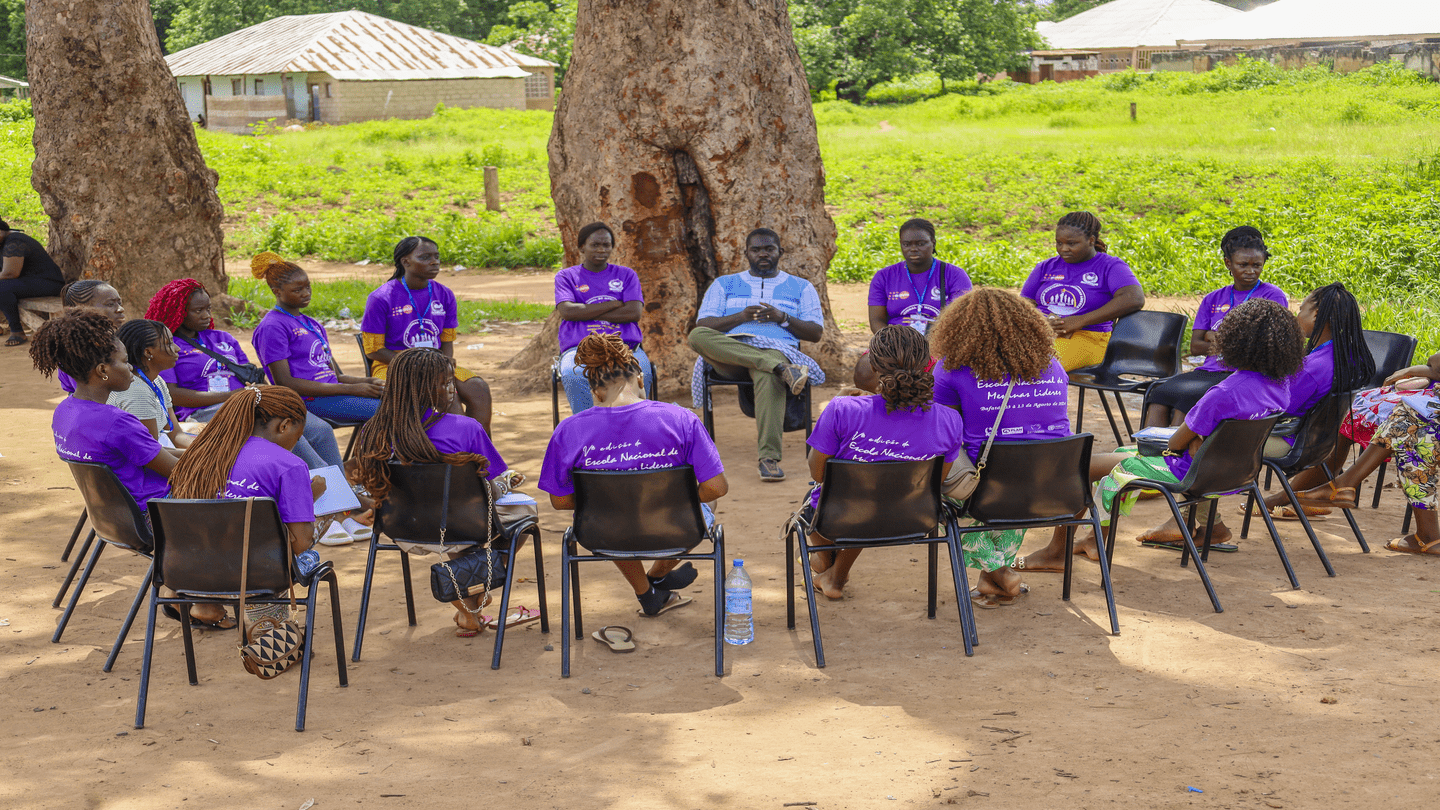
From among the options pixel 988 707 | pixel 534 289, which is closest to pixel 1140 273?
pixel 534 289

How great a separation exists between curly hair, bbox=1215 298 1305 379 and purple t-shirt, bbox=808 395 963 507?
1405mm

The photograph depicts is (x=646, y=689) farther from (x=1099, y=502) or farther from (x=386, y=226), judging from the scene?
(x=386, y=226)

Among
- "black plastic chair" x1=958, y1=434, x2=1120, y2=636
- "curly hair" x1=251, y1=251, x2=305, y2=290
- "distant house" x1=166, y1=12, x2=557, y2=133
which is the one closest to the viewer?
"black plastic chair" x1=958, y1=434, x2=1120, y2=636

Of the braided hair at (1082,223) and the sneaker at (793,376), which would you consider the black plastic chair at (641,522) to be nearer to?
the sneaker at (793,376)

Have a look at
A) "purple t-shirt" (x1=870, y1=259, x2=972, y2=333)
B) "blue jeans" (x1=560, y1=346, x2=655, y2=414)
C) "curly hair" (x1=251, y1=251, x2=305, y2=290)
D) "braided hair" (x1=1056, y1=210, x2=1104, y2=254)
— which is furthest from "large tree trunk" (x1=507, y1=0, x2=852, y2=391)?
"curly hair" (x1=251, y1=251, x2=305, y2=290)

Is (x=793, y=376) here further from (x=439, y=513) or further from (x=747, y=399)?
(x=439, y=513)

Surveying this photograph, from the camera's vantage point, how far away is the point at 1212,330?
255 inches

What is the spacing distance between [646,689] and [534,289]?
437 inches

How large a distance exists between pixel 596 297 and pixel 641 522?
3.30 meters

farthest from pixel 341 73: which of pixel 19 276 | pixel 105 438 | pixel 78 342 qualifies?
pixel 105 438

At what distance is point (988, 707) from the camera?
3.93m

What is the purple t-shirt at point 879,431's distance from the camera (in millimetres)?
4449

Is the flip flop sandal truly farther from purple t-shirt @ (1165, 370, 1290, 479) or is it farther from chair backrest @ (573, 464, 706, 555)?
purple t-shirt @ (1165, 370, 1290, 479)

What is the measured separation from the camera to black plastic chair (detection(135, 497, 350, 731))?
3.80 metres
